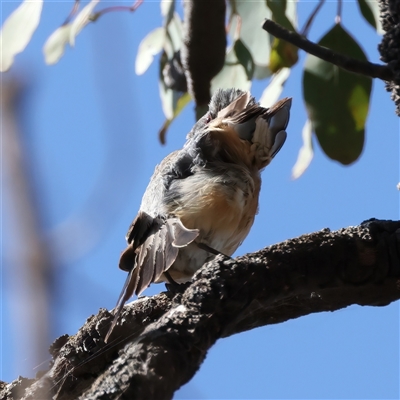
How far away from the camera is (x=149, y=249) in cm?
156

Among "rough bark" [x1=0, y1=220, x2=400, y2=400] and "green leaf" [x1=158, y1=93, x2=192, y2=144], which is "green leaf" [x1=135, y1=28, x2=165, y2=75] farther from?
"rough bark" [x1=0, y1=220, x2=400, y2=400]

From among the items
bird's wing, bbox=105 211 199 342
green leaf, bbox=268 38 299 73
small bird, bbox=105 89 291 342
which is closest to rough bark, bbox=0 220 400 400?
bird's wing, bbox=105 211 199 342

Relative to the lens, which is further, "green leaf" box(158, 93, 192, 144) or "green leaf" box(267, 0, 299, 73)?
"green leaf" box(158, 93, 192, 144)

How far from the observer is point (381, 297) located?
1.08 metres

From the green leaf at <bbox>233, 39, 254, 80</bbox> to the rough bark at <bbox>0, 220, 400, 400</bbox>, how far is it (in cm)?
127

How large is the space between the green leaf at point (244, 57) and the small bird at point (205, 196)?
0.46 metres

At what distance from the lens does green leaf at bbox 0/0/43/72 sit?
217 cm

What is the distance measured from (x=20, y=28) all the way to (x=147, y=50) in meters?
0.73

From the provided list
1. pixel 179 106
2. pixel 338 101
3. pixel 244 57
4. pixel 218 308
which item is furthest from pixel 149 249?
pixel 179 106

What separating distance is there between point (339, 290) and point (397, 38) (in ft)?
1.47

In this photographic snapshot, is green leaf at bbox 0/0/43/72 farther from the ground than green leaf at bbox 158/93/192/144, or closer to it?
closer to it

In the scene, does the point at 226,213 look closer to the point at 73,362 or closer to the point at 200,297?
the point at 73,362

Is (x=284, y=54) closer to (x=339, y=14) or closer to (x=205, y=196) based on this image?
(x=339, y=14)

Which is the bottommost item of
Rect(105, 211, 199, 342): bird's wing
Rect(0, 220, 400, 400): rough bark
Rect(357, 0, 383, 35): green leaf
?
Rect(0, 220, 400, 400): rough bark
